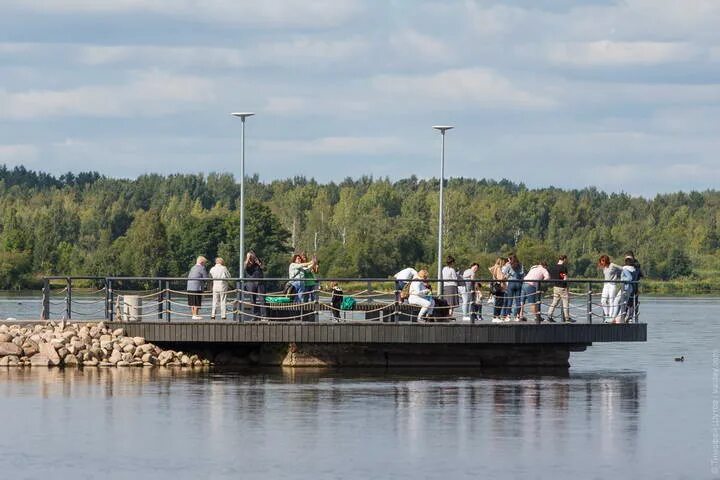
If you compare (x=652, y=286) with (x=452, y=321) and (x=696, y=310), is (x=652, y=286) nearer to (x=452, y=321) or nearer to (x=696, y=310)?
(x=696, y=310)

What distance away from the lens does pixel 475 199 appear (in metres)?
198

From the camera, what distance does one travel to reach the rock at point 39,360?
34656 millimetres

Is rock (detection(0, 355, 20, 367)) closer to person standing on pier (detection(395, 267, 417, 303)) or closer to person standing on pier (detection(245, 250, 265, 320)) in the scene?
person standing on pier (detection(245, 250, 265, 320))

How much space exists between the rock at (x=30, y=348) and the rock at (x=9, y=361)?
248 millimetres

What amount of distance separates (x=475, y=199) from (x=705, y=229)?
28.2 meters

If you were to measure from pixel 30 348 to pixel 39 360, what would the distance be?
320 millimetres

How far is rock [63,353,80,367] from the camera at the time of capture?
3447 cm

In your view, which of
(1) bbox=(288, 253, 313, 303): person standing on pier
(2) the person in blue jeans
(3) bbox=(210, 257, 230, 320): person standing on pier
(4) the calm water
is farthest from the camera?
(2) the person in blue jeans

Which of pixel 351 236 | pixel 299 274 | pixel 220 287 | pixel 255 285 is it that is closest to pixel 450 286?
pixel 299 274

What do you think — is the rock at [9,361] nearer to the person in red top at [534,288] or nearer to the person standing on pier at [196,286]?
the person standing on pier at [196,286]

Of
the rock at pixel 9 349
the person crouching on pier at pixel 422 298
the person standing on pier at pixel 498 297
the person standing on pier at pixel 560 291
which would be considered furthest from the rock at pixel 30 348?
the person standing on pier at pixel 560 291

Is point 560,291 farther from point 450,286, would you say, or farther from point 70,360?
point 70,360

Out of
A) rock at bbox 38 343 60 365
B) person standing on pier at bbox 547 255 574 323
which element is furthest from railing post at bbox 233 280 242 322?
person standing on pier at bbox 547 255 574 323

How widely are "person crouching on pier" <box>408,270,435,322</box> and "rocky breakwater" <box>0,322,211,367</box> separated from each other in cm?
531
